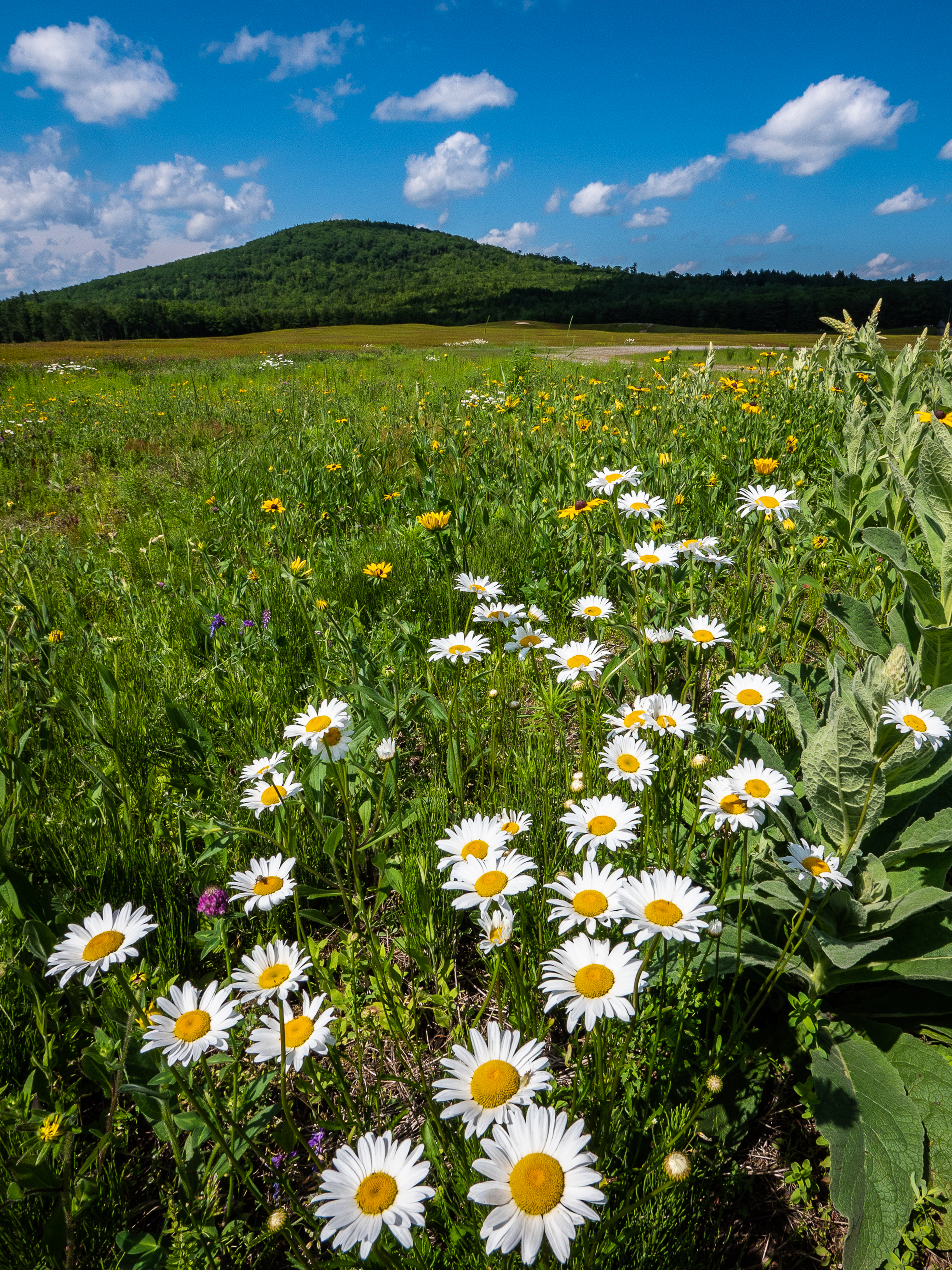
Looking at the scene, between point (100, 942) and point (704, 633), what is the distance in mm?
1544

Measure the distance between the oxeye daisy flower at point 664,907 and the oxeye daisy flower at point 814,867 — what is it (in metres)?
0.21

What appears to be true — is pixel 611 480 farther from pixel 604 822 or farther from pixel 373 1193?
pixel 373 1193

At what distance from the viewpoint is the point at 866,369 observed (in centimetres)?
481

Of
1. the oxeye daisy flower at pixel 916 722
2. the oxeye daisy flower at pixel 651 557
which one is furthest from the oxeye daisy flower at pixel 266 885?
the oxeye daisy flower at pixel 651 557

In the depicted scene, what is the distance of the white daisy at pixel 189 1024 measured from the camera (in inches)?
36.9

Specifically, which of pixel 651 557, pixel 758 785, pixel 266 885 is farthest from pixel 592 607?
pixel 266 885

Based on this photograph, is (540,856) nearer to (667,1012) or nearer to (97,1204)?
(667,1012)

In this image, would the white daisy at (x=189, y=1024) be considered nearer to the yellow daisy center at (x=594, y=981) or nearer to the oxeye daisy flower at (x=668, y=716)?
the yellow daisy center at (x=594, y=981)

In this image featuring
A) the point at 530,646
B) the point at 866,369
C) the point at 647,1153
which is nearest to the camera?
the point at 647,1153

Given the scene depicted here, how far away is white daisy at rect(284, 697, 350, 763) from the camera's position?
1.37m

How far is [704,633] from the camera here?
5.70 feet

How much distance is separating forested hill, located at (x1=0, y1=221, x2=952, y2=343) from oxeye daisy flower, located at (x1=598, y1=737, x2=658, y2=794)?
5240 mm

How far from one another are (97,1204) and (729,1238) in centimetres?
109

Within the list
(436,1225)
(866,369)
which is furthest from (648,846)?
(866,369)
